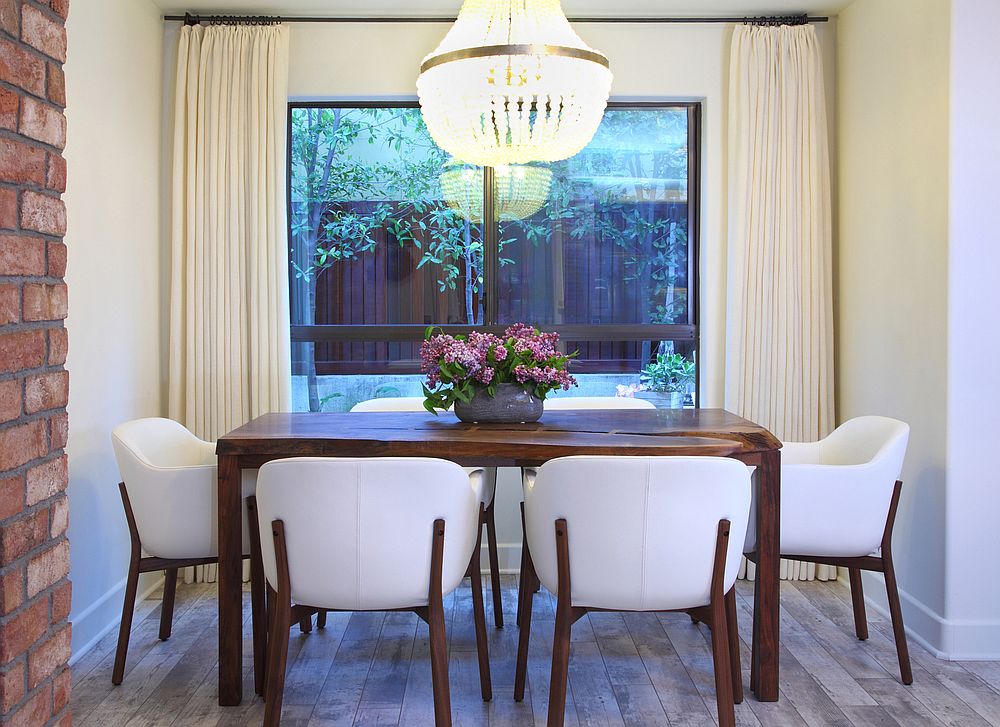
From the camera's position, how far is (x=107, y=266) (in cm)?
349

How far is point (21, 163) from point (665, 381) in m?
3.29

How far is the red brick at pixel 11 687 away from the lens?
151cm

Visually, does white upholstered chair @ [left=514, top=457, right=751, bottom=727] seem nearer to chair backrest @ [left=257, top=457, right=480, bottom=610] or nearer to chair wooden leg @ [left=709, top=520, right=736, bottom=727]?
chair wooden leg @ [left=709, top=520, right=736, bottom=727]

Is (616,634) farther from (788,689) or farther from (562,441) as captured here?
(562,441)

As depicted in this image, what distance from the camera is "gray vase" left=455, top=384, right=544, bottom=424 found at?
3146mm

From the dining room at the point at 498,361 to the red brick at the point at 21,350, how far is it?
0.01 metres

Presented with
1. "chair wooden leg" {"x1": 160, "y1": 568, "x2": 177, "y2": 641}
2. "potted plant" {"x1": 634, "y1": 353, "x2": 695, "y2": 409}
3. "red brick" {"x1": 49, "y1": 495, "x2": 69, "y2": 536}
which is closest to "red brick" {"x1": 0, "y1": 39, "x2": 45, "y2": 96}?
"red brick" {"x1": 49, "y1": 495, "x2": 69, "y2": 536}

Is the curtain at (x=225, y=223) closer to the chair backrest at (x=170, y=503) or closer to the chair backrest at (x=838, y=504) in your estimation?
the chair backrest at (x=170, y=503)

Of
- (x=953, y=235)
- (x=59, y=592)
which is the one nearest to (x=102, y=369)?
(x=59, y=592)

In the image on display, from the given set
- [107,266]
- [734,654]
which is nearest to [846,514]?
[734,654]

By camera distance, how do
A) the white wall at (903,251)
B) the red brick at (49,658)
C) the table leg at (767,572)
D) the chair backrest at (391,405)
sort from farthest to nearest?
1. the chair backrest at (391,405)
2. the white wall at (903,251)
3. the table leg at (767,572)
4. the red brick at (49,658)

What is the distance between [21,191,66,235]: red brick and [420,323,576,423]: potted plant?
1.54 m

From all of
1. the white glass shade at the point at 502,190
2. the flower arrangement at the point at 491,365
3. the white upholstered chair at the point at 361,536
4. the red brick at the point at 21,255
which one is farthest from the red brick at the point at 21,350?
the white glass shade at the point at 502,190

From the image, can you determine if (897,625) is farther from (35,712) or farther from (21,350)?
(21,350)
